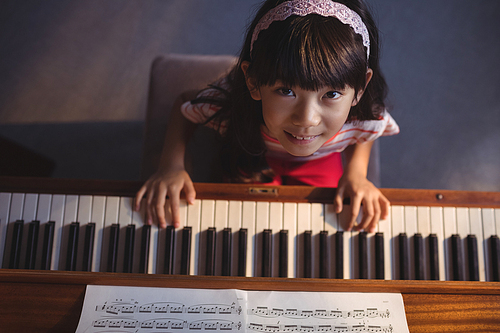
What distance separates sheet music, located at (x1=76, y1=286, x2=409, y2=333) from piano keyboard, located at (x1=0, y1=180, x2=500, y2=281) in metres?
0.13

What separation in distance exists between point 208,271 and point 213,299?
141 millimetres

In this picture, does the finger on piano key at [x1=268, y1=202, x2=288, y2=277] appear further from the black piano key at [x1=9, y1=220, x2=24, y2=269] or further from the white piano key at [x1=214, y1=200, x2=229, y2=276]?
the black piano key at [x1=9, y1=220, x2=24, y2=269]

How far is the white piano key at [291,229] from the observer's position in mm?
838

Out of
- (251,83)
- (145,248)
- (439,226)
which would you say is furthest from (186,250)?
(439,226)

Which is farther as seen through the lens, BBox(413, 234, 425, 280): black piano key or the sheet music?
BBox(413, 234, 425, 280): black piano key

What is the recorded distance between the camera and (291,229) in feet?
2.78

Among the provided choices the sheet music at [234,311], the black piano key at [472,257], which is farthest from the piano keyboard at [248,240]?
the sheet music at [234,311]

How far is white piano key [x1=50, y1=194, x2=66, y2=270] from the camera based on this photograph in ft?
2.76

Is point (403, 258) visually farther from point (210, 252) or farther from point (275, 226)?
point (210, 252)

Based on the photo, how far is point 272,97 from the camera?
2.21ft

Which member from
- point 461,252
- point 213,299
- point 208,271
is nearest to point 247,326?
point 213,299

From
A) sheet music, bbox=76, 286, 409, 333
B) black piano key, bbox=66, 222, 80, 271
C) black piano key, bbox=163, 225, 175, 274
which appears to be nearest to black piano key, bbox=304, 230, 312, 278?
sheet music, bbox=76, 286, 409, 333

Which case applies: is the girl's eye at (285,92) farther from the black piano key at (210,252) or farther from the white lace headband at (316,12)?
the black piano key at (210,252)

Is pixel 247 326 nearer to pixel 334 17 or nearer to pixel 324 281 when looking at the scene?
pixel 324 281
